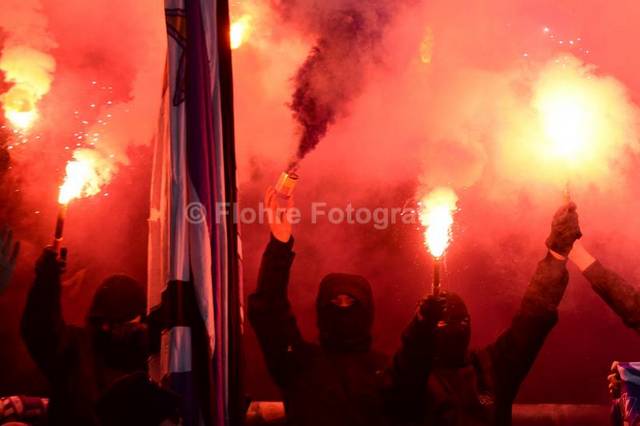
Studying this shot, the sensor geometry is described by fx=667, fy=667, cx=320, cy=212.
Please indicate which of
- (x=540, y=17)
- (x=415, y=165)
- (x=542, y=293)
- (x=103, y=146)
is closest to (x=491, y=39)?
(x=540, y=17)

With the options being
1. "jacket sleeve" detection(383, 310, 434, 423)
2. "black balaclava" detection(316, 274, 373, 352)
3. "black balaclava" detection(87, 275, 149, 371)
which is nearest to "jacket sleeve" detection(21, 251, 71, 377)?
"black balaclava" detection(87, 275, 149, 371)

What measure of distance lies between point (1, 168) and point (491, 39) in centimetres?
376

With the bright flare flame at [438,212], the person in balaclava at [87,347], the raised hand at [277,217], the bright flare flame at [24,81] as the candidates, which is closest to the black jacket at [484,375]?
the bright flare flame at [438,212]

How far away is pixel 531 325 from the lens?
157 inches

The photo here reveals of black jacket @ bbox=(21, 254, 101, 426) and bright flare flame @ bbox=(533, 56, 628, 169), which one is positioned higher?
bright flare flame @ bbox=(533, 56, 628, 169)

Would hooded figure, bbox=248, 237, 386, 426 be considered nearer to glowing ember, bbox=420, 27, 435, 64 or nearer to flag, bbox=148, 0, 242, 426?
flag, bbox=148, 0, 242, 426

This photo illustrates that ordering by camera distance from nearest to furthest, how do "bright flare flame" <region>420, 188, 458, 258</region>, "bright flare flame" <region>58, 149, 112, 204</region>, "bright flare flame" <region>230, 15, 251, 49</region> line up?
1. "bright flare flame" <region>58, 149, 112, 204</region>
2. "bright flare flame" <region>420, 188, 458, 258</region>
3. "bright flare flame" <region>230, 15, 251, 49</region>

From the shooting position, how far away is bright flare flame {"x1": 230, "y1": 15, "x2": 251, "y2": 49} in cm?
481

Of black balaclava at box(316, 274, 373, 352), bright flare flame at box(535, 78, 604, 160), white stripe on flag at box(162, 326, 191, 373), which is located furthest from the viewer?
bright flare flame at box(535, 78, 604, 160)

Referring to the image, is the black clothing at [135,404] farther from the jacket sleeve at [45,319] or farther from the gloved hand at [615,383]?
the gloved hand at [615,383]

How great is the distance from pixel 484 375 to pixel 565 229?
3.44ft

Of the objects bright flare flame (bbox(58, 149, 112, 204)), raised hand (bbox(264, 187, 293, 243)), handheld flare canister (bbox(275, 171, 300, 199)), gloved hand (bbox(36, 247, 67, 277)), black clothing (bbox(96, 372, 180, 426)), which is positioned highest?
bright flare flame (bbox(58, 149, 112, 204))

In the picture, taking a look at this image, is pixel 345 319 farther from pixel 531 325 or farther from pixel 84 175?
pixel 84 175

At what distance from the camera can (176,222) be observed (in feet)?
9.90
